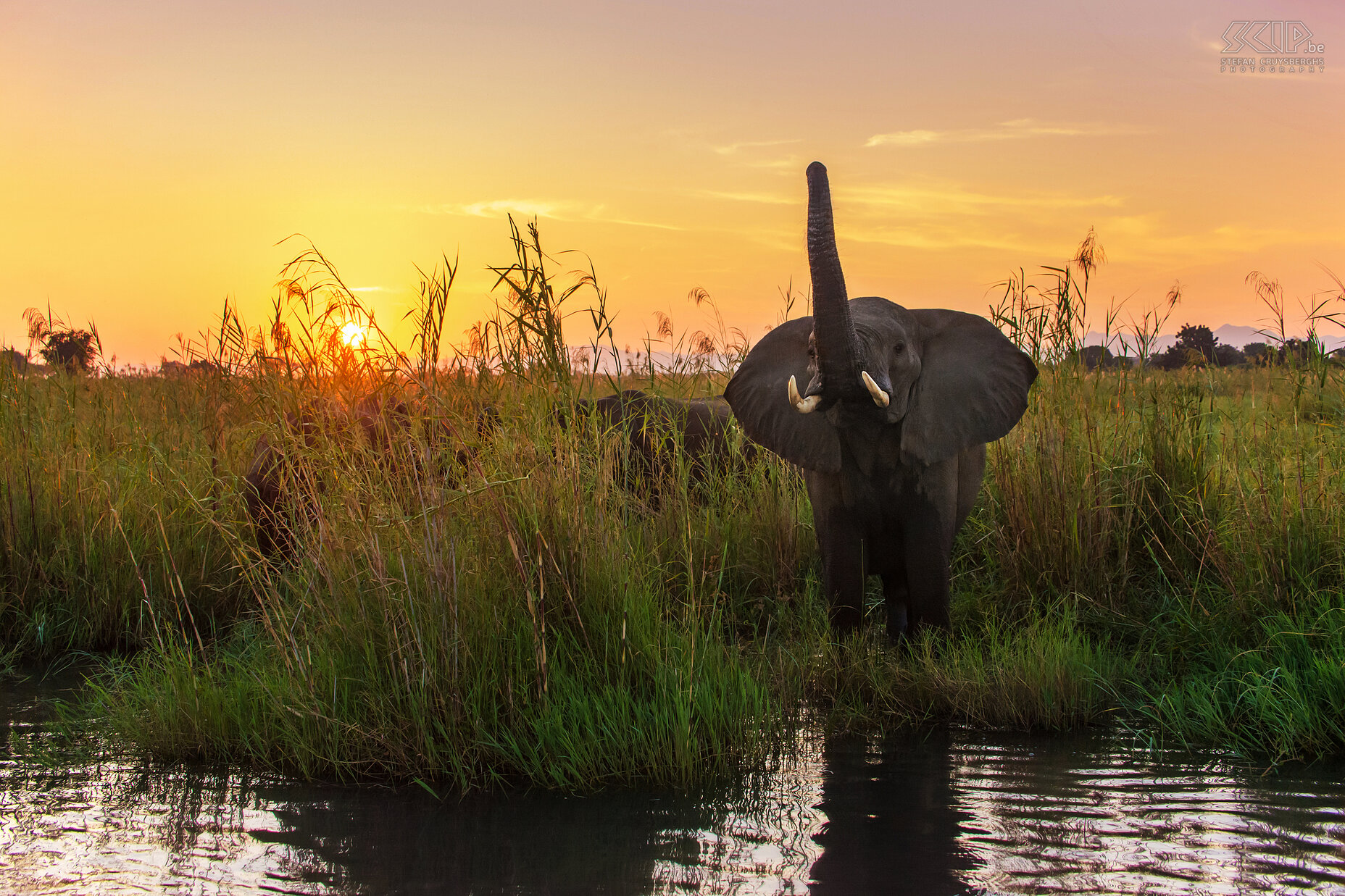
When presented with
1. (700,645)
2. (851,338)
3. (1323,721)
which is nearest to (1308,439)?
(1323,721)

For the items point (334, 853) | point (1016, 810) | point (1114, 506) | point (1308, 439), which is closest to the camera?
point (334, 853)

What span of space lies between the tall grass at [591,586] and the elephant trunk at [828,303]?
86cm

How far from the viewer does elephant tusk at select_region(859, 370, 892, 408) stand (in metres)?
4.36

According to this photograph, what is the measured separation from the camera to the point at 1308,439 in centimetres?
588

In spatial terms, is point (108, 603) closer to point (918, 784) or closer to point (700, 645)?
point (700, 645)

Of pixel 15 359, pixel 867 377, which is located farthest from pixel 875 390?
pixel 15 359

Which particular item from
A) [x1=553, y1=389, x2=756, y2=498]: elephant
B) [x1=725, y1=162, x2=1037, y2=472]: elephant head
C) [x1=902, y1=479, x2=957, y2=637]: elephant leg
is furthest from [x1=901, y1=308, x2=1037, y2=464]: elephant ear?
[x1=553, y1=389, x2=756, y2=498]: elephant

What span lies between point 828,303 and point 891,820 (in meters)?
1.99

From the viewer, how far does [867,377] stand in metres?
4.36

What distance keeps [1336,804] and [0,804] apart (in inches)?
184

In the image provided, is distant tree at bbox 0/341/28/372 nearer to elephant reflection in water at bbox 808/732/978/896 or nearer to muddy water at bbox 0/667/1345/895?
muddy water at bbox 0/667/1345/895

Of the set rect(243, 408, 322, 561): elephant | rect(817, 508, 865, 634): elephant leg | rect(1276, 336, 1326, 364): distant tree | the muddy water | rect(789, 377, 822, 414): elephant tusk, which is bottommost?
the muddy water

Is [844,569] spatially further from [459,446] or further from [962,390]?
[459,446]

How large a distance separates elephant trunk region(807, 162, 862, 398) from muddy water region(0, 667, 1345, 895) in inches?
60.4
